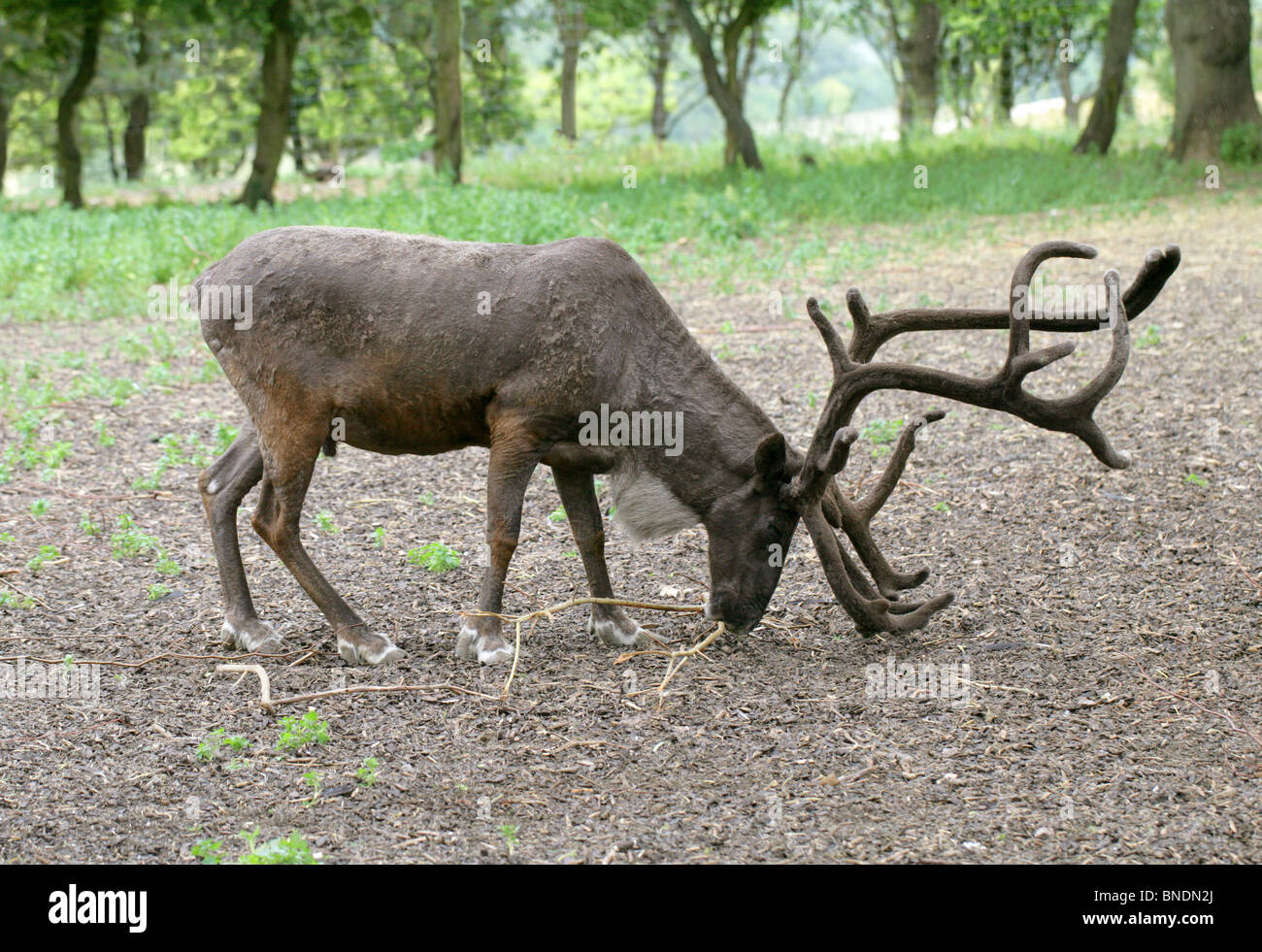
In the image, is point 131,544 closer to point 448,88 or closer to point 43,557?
point 43,557

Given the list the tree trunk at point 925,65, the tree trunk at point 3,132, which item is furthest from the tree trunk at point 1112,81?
the tree trunk at point 3,132

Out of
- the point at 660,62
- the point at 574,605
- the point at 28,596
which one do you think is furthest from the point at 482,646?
the point at 660,62

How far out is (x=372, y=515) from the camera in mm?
7277

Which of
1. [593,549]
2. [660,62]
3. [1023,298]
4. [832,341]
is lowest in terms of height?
[593,549]

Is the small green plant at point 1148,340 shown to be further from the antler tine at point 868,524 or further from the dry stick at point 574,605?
the dry stick at point 574,605

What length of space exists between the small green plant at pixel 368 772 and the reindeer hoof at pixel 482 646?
1045mm

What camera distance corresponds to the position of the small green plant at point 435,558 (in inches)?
247

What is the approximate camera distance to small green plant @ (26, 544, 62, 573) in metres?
6.28

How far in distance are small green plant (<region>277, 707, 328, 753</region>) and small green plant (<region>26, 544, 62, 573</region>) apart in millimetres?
2456

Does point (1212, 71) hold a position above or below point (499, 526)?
above

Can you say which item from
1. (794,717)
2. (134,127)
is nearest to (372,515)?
(794,717)

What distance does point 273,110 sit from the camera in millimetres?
17766

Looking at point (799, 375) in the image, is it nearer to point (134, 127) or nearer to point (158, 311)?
point (158, 311)

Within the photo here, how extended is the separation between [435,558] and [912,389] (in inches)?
102
